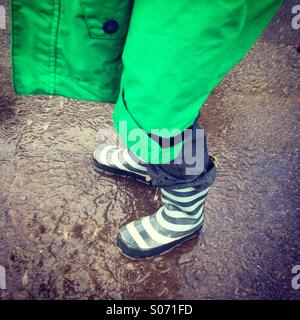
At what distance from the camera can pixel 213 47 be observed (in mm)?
693

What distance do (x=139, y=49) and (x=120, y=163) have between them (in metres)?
0.69

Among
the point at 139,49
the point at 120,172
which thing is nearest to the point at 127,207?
the point at 120,172

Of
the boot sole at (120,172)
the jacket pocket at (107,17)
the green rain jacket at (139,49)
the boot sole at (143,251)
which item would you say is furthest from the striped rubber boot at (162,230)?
the jacket pocket at (107,17)

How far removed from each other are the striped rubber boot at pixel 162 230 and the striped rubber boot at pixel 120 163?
0.21 m

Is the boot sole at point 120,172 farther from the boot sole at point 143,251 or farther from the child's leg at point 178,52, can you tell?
the child's leg at point 178,52

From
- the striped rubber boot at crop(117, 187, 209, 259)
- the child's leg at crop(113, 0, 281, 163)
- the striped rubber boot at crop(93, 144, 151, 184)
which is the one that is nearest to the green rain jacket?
the child's leg at crop(113, 0, 281, 163)

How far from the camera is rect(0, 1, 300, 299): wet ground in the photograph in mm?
1106

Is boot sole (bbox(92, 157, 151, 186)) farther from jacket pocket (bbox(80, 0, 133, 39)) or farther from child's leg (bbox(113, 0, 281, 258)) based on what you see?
jacket pocket (bbox(80, 0, 133, 39))

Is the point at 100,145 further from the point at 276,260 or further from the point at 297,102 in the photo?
the point at 297,102

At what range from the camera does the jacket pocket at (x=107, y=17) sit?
722mm

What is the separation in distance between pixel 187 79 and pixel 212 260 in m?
0.73

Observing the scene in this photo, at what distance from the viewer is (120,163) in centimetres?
134

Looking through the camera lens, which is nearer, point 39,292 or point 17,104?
point 39,292
